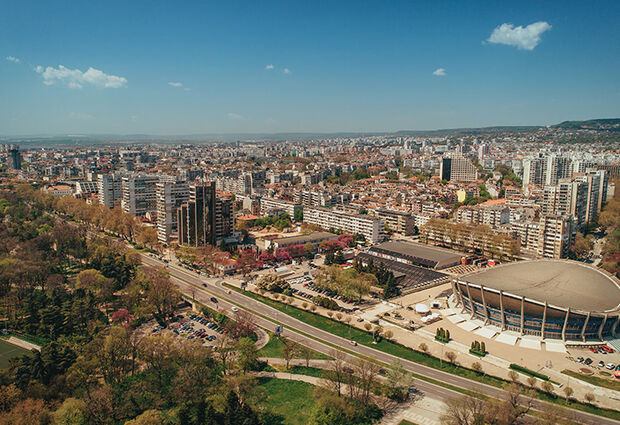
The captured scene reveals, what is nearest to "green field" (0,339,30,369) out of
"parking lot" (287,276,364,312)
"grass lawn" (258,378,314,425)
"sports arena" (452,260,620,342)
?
"grass lawn" (258,378,314,425)

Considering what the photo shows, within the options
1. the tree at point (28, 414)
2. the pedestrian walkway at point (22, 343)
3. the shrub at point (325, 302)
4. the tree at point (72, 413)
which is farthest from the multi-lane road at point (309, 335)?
the tree at point (28, 414)

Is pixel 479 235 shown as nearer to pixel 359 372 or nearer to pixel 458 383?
pixel 458 383

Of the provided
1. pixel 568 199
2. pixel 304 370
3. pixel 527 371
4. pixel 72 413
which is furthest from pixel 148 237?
pixel 568 199

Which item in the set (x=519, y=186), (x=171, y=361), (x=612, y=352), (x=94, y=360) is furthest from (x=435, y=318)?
(x=519, y=186)

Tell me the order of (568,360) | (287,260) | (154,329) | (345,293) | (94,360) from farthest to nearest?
(287,260) < (345,293) < (154,329) < (568,360) < (94,360)

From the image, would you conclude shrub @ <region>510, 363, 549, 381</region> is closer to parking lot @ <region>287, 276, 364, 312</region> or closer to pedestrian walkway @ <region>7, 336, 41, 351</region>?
parking lot @ <region>287, 276, 364, 312</region>
